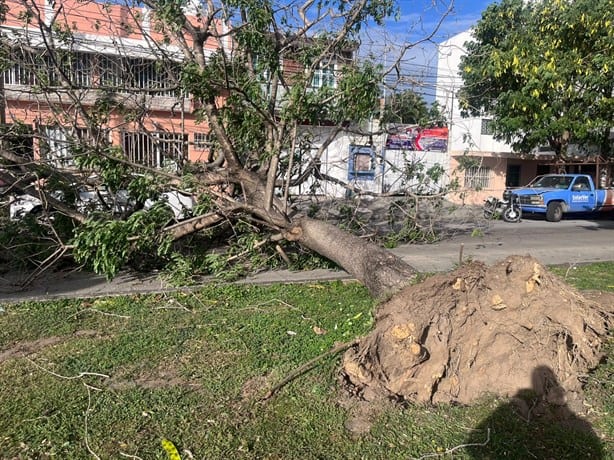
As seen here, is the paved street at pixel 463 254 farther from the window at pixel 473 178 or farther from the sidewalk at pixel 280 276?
the window at pixel 473 178

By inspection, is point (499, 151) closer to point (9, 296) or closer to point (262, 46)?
point (262, 46)

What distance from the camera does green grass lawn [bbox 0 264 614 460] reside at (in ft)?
10.2

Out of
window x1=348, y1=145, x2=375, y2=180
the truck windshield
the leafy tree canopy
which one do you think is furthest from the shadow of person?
the truck windshield

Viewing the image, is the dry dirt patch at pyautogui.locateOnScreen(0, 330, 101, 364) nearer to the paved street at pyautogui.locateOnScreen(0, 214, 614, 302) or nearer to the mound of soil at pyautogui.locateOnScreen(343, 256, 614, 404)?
the paved street at pyautogui.locateOnScreen(0, 214, 614, 302)

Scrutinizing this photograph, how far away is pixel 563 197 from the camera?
19359mm

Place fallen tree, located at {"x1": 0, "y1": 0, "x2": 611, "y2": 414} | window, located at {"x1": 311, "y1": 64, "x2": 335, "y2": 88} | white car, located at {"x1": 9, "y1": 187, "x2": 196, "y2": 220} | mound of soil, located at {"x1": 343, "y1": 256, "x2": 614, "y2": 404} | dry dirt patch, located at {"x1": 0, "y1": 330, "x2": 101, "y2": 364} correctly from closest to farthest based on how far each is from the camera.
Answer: mound of soil, located at {"x1": 343, "y1": 256, "x2": 614, "y2": 404}
dry dirt patch, located at {"x1": 0, "y1": 330, "x2": 101, "y2": 364}
fallen tree, located at {"x1": 0, "y1": 0, "x2": 611, "y2": 414}
white car, located at {"x1": 9, "y1": 187, "x2": 196, "y2": 220}
window, located at {"x1": 311, "y1": 64, "x2": 335, "y2": 88}

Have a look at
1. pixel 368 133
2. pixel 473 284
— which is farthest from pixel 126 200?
pixel 473 284

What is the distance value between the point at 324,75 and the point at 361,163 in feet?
9.72

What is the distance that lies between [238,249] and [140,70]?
3.79 m

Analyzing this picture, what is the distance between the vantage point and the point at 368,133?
29.6 feet

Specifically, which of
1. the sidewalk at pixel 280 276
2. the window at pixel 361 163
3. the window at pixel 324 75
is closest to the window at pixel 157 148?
the sidewalk at pixel 280 276

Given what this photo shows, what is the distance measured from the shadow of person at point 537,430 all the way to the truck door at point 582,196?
17.8 metres

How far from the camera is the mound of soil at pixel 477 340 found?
147 inches

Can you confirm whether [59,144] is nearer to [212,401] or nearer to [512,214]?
[212,401]
